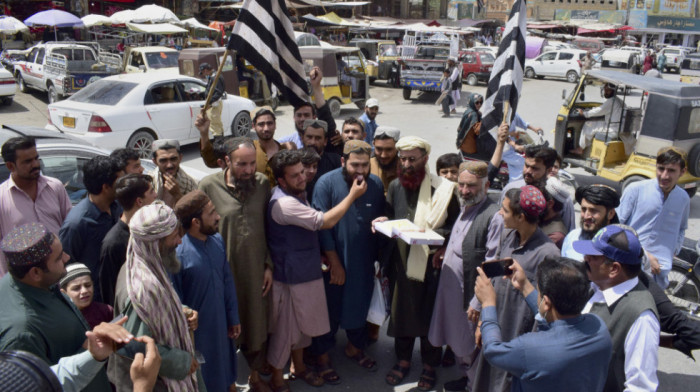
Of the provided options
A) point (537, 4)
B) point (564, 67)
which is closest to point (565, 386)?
point (564, 67)

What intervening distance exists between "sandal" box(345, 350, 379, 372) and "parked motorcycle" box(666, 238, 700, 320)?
9.96ft

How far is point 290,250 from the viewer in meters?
3.76

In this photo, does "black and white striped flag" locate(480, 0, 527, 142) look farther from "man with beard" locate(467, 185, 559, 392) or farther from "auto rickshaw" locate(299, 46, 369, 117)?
"auto rickshaw" locate(299, 46, 369, 117)

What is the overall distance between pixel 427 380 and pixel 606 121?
729 centimetres

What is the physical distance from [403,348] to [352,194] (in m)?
1.37

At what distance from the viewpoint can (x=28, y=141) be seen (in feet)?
12.9

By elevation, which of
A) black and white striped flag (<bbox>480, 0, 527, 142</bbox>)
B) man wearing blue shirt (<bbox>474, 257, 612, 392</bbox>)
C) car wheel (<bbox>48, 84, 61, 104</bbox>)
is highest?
black and white striped flag (<bbox>480, 0, 527, 142</bbox>)

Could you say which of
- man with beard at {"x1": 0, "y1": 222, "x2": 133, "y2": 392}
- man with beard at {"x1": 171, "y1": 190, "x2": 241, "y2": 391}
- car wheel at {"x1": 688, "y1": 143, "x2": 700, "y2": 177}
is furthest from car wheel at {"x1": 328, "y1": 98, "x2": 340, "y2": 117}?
man with beard at {"x1": 0, "y1": 222, "x2": 133, "y2": 392}

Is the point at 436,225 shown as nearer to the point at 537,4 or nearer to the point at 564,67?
the point at 564,67

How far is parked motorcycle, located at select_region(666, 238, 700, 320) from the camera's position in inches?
195

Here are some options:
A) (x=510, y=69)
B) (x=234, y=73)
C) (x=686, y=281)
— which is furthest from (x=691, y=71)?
(x=510, y=69)

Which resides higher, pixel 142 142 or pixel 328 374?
pixel 142 142

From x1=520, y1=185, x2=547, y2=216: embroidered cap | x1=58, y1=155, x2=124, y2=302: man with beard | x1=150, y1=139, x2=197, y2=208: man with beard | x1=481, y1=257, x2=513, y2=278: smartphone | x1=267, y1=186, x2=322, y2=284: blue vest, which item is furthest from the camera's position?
x1=150, y1=139, x2=197, y2=208: man with beard

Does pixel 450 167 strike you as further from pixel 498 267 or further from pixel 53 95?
pixel 53 95
